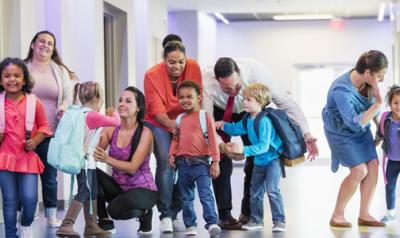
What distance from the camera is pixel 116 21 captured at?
10.8 metres

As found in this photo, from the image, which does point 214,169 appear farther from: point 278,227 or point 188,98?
Result: point 278,227

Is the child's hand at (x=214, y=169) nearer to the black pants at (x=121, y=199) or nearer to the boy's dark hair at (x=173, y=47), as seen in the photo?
the black pants at (x=121, y=199)

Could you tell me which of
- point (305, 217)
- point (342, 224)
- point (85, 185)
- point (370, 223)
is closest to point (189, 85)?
point (85, 185)

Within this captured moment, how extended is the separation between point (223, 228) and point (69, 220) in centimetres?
121

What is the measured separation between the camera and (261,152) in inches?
233

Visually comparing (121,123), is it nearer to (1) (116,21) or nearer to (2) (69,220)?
(2) (69,220)

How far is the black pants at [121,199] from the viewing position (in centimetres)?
568

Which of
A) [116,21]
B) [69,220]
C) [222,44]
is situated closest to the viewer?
[69,220]

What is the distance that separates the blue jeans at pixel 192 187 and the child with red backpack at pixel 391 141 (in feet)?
4.90

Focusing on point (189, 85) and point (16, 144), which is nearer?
point (16, 144)

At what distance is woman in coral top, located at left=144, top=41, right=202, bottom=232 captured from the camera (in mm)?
5934

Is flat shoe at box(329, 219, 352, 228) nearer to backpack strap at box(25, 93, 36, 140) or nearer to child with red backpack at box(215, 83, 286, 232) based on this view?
Answer: child with red backpack at box(215, 83, 286, 232)

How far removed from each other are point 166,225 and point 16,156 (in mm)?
1315

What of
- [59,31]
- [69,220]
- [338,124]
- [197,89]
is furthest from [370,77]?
[59,31]
